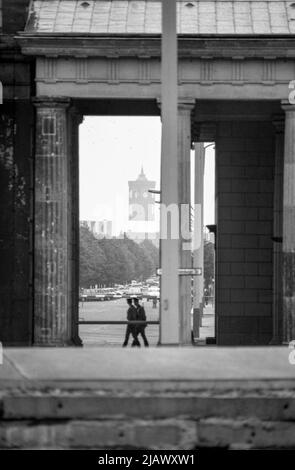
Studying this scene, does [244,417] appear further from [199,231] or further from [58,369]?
[199,231]

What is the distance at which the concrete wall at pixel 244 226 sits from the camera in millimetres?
51188

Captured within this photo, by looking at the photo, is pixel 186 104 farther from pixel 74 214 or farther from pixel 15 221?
pixel 15 221

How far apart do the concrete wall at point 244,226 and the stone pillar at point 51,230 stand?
38.4ft

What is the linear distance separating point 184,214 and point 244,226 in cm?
1081

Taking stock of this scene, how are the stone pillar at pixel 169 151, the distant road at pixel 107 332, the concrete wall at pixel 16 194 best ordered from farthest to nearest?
the distant road at pixel 107 332
the concrete wall at pixel 16 194
the stone pillar at pixel 169 151

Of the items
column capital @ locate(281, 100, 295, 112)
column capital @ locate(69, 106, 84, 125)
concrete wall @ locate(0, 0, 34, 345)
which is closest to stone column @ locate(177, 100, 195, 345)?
column capital @ locate(281, 100, 295, 112)

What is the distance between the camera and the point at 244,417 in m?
10.3

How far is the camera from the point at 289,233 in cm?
4181

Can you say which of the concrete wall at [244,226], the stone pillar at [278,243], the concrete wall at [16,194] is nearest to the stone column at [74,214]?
the concrete wall at [16,194]

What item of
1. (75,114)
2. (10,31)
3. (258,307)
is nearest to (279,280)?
(258,307)

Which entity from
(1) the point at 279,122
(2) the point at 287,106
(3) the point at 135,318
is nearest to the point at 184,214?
(2) the point at 287,106

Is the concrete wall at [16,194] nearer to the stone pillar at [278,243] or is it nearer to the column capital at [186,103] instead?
the column capital at [186,103]

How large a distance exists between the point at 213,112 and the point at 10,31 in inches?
383

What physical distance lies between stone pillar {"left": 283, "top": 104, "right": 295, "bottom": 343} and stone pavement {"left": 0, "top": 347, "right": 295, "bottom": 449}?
31114mm
